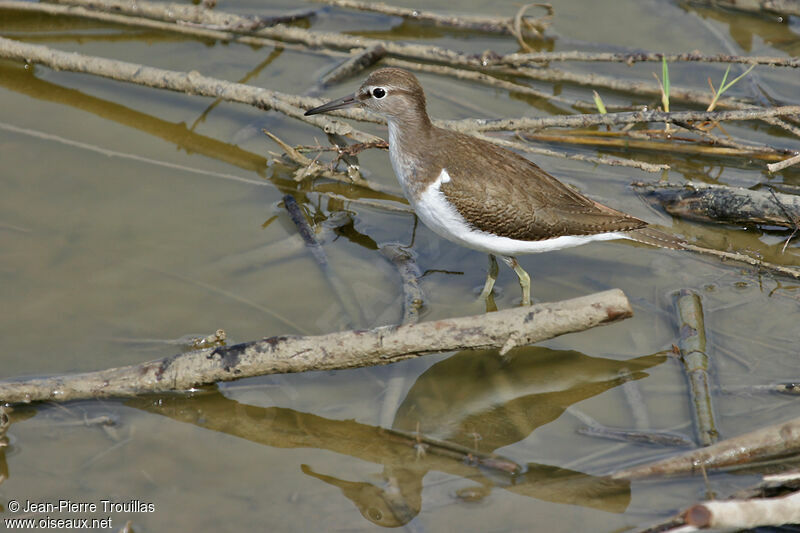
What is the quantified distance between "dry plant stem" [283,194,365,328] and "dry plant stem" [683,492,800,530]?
3.11 m

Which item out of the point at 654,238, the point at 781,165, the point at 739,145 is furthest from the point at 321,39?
the point at 781,165

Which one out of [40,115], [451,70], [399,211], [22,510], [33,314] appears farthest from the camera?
[451,70]

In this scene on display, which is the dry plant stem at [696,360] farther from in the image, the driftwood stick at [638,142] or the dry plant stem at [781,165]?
the driftwood stick at [638,142]

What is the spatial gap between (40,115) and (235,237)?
2.94 meters

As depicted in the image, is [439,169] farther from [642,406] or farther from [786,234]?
[786,234]

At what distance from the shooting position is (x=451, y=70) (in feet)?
29.7

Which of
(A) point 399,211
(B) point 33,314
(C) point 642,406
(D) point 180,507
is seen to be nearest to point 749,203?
(C) point 642,406

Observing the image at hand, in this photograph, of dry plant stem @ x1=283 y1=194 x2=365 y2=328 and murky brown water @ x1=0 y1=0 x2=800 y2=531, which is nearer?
murky brown water @ x1=0 y1=0 x2=800 y2=531

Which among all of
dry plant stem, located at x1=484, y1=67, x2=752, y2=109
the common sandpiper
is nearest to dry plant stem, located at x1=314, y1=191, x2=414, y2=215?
the common sandpiper

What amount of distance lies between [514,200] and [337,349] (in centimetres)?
195

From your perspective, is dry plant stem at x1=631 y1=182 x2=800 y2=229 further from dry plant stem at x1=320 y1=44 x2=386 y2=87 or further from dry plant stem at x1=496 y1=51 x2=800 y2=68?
dry plant stem at x1=320 y1=44 x2=386 y2=87

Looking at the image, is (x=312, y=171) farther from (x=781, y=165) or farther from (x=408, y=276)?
(x=781, y=165)

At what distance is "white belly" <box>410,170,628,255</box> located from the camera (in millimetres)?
6039

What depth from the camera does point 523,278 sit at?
6488mm
